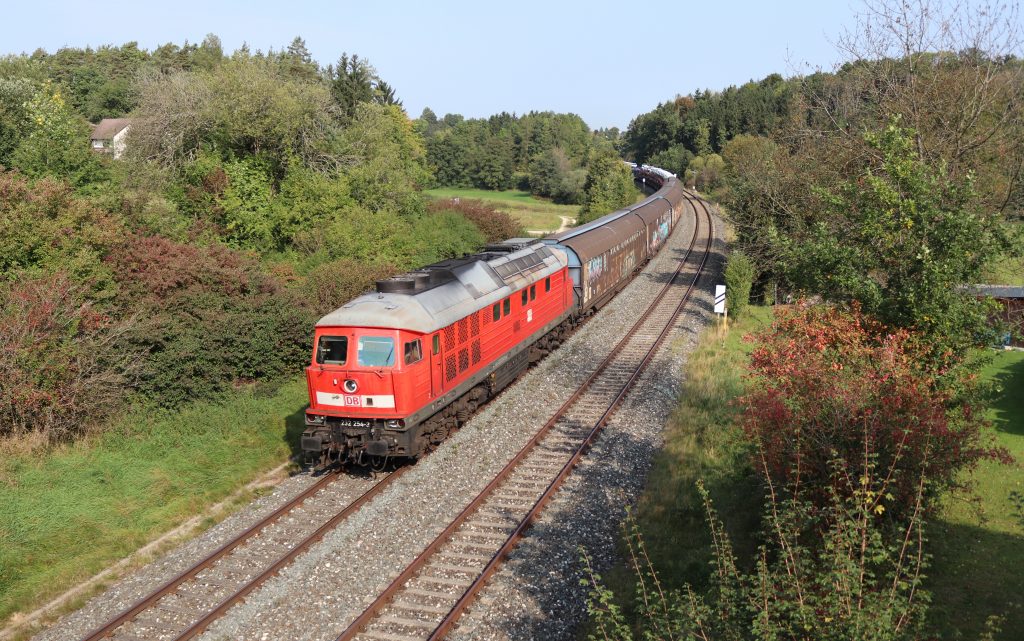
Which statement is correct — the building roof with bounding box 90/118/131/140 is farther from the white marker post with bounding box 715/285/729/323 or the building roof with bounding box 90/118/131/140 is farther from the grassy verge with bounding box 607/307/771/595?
the grassy verge with bounding box 607/307/771/595

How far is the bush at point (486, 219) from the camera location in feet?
136

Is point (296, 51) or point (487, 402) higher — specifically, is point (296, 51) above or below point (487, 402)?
above

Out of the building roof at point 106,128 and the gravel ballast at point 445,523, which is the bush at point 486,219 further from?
the building roof at point 106,128

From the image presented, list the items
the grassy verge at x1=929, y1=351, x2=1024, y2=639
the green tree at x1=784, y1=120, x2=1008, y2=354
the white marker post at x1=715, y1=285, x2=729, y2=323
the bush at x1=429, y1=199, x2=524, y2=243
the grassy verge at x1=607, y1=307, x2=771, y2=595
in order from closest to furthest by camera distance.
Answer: the grassy verge at x1=929, y1=351, x2=1024, y2=639, the grassy verge at x1=607, y1=307, x2=771, y2=595, the green tree at x1=784, y1=120, x2=1008, y2=354, the white marker post at x1=715, y1=285, x2=729, y2=323, the bush at x1=429, y1=199, x2=524, y2=243

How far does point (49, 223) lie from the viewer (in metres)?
A: 20.5

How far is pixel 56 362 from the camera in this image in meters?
16.3

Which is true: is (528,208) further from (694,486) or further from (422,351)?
(694,486)

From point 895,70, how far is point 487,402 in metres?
17.0

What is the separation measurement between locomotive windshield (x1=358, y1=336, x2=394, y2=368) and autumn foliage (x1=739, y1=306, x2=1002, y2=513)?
704 cm

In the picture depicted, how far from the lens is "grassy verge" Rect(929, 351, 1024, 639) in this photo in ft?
30.4

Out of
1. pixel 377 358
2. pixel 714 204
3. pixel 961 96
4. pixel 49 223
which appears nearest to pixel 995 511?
pixel 377 358

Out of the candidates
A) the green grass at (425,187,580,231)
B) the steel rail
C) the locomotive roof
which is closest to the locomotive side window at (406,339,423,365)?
the locomotive roof

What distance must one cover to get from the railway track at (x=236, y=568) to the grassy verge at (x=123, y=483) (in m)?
1.74

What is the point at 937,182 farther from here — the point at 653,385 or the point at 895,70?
the point at 895,70
